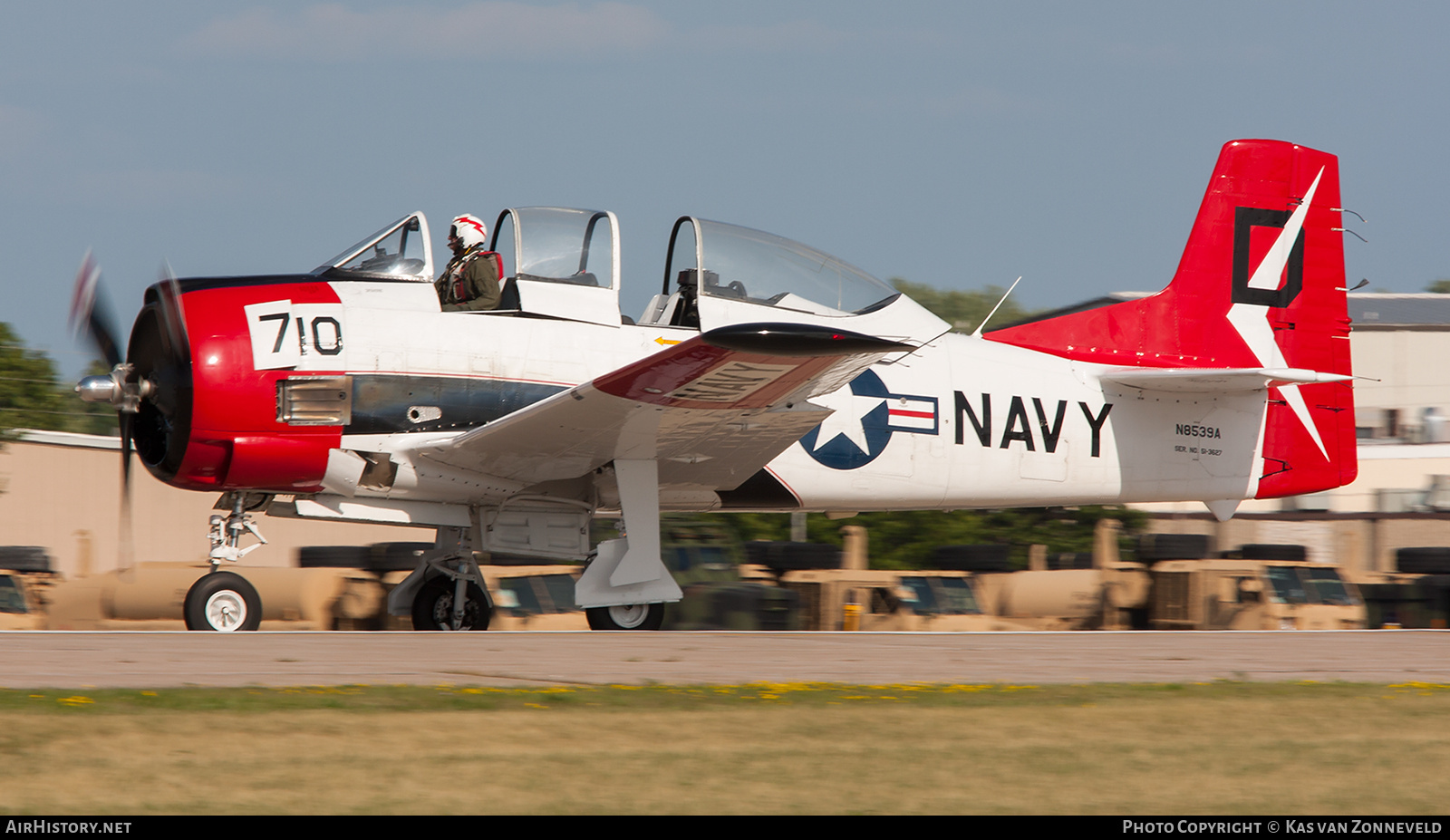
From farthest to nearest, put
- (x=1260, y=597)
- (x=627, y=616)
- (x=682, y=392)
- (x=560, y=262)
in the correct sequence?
(x=1260, y=597) < (x=627, y=616) < (x=560, y=262) < (x=682, y=392)

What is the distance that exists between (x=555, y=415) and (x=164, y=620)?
670 centimetres

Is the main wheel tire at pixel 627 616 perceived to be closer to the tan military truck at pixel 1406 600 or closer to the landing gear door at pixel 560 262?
→ the landing gear door at pixel 560 262

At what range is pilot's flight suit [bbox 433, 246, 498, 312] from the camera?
11.1 meters

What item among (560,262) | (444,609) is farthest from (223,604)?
(560,262)

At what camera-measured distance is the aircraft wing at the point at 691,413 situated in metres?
9.42

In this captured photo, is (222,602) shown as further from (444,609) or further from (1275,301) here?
(1275,301)

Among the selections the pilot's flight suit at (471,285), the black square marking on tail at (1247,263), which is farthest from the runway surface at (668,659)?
the black square marking on tail at (1247,263)

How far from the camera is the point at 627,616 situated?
11727 millimetres

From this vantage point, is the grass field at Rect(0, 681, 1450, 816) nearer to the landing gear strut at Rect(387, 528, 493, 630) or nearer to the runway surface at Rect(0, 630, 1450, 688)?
the runway surface at Rect(0, 630, 1450, 688)

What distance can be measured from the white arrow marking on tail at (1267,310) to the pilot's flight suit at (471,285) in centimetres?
785

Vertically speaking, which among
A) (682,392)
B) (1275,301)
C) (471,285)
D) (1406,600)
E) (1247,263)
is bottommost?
(1406,600)

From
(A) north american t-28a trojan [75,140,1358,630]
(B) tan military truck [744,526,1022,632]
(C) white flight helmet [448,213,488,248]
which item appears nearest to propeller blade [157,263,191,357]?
(A) north american t-28a trojan [75,140,1358,630]

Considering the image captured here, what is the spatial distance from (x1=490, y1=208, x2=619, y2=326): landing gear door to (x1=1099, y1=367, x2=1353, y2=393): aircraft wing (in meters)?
5.18

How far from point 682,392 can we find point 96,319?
4.80m
